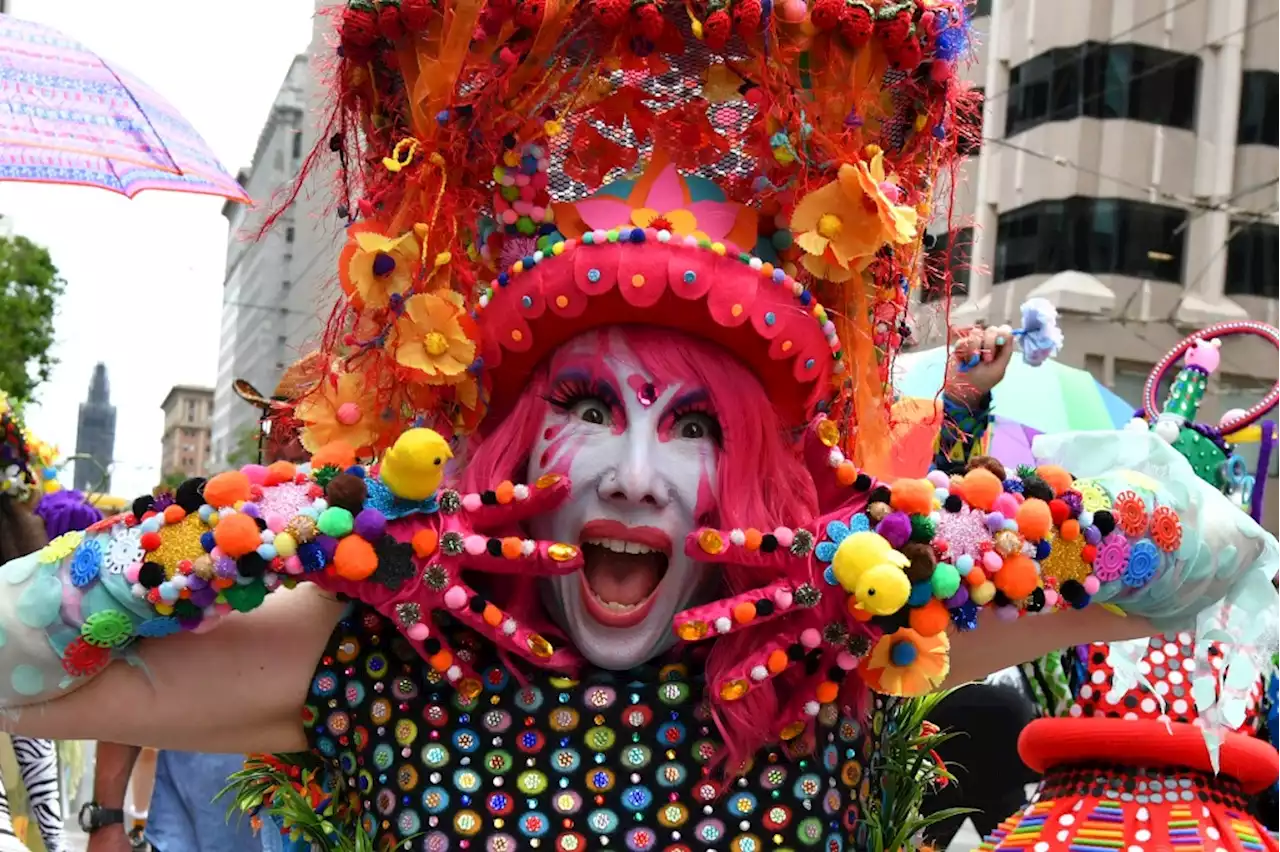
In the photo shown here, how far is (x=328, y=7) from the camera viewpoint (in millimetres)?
2217

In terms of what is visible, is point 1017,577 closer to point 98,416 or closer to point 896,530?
point 896,530

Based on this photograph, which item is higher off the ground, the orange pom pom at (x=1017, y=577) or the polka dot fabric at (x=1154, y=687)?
the orange pom pom at (x=1017, y=577)

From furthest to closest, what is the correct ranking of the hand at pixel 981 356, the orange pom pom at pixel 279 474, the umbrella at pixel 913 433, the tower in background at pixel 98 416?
the tower in background at pixel 98 416 → the hand at pixel 981 356 → the umbrella at pixel 913 433 → the orange pom pom at pixel 279 474

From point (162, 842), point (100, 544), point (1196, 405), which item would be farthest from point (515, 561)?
point (162, 842)

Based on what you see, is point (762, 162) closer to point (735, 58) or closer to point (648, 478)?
point (735, 58)

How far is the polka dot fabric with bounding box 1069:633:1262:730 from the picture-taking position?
3.18 meters

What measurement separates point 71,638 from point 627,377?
0.77 m

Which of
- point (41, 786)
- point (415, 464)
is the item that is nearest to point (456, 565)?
point (415, 464)

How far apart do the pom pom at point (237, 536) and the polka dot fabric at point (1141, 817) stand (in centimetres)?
185

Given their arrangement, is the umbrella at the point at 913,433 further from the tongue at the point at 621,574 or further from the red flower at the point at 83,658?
the red flower at the point at 83,658

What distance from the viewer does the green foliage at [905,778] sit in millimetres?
2285

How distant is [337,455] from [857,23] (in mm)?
902

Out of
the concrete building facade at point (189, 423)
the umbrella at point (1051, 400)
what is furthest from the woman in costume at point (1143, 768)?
the concrete building facade at point (189, 423)

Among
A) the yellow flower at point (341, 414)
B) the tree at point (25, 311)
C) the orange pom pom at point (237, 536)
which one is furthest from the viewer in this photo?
the tree at point (25, 311)
